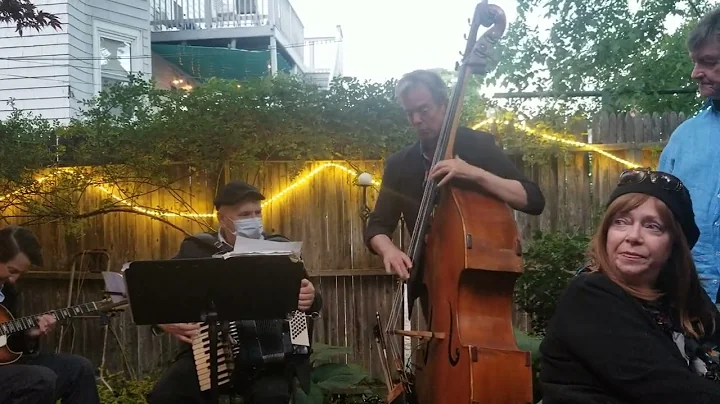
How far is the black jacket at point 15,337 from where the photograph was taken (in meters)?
3.43

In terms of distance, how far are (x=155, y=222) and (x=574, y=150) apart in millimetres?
3488

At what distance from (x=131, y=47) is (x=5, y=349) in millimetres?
5880

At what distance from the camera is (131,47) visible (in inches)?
326

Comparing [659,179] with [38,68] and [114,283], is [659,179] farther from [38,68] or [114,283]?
[38,68]

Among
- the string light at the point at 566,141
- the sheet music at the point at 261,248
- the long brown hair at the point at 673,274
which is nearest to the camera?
the long brown hair at the point at 673,274

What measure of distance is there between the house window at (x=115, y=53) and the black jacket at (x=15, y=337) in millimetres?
4916

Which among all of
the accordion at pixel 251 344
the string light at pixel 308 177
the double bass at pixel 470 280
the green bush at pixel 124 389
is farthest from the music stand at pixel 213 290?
the green bush at pixel 124 389

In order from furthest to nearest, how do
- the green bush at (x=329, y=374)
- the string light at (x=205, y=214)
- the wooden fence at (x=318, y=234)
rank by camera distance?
1. the string light at (x=205, y=214)
2. the wooden fence at (x=318, y=234)
3. the green bush at (x=329, y=374)

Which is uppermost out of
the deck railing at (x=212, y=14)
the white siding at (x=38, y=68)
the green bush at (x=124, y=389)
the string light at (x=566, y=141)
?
the deck railing at (x=212, y=14)

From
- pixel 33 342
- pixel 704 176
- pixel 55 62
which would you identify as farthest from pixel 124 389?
pixel 55 62

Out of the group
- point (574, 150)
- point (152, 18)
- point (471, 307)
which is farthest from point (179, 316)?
point (152, 18)

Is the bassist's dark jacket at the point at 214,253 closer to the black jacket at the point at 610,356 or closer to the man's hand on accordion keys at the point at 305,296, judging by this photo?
the man's hand on accordion keys at the point at 305,296

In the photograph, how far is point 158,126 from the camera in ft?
15.3

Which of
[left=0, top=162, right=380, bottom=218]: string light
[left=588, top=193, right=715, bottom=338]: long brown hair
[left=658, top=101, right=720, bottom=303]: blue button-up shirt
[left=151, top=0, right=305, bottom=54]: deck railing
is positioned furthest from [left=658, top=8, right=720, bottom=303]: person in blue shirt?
[left=151, top=0, right=305, bottom=54]: deck railing
